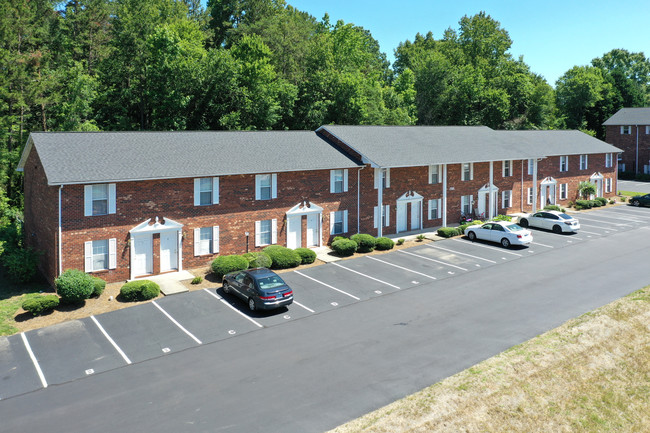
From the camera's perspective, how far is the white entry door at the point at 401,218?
37.1 meters

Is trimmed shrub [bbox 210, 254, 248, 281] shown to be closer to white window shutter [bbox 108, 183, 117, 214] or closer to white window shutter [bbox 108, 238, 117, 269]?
white window shutter [bbox 108, 238, 117, 269]

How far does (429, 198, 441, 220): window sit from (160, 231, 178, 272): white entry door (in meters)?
19.7

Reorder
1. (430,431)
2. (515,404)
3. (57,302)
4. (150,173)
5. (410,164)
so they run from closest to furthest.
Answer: (430,431) < (515,404) < (57,302) < (150,173) < (410,164)

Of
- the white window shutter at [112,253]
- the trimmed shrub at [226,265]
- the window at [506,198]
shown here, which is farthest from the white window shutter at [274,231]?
the window at [506,198]

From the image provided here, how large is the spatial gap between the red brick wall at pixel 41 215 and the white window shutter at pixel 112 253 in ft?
7.62

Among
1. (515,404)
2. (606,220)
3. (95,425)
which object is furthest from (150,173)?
(606,220)

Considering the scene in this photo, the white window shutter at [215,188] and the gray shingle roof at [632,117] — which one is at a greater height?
the gray shingle roof at [632,117]

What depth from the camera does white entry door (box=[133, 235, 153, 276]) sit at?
2614cm

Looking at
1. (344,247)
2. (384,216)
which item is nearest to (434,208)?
(384,216)

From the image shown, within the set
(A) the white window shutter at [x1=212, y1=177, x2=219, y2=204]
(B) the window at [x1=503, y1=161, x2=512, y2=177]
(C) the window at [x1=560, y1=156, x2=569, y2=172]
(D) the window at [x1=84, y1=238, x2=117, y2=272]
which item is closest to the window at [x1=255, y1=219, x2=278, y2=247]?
(A) the white window shutter at [x1=212, y1=177, x2=219, y2=204]

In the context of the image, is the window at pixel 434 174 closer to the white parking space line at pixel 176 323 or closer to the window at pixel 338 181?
the window at pixel 338 181

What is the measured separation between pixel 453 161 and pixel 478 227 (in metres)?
5.44

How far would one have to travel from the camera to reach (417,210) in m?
38.2

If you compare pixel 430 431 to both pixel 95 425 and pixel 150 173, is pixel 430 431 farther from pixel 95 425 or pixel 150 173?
pixel 150 173
